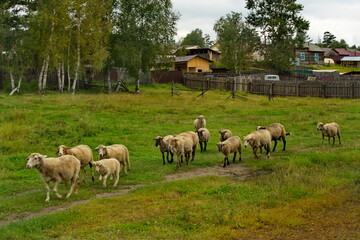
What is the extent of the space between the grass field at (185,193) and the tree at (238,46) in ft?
150

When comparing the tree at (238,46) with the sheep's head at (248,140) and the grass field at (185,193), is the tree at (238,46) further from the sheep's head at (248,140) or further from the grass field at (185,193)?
the sheep's head at (248,140)

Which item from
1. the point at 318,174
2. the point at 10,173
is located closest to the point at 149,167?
the point at 10,173

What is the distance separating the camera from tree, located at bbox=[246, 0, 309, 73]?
67.9m

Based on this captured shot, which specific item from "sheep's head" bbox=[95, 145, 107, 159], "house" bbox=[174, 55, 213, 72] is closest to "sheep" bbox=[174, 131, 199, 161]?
"sheep's head" bbox=[95, 145, 107, 159]

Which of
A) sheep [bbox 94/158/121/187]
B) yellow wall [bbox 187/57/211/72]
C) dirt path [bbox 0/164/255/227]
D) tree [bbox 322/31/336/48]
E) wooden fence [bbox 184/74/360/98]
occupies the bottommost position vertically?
dirt path [bbox 0/164/255/227]

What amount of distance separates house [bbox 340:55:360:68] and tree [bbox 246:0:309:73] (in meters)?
43.7

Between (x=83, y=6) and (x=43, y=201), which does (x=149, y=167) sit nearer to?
(x=43, y=201)

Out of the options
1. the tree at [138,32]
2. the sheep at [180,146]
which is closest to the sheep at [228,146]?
the sheep at [180,146]

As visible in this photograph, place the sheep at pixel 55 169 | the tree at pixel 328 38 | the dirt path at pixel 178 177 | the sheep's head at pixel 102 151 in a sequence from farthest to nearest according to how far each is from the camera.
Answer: the tree at pixel 328 38, the sheep's head at pixel 102 151, the sheep at pixel 55 169, the dirt path at pixel 178 177

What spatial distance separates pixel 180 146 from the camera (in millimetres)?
16203

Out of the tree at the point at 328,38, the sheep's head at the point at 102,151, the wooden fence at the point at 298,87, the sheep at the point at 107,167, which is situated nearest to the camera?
the sheep at the point at 107,167

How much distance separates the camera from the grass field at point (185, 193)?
9.45 meters

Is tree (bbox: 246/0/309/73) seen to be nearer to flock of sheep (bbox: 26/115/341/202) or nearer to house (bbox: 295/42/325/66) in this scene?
house (bbox: 295/42/325/66)

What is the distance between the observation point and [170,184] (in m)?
13.3
